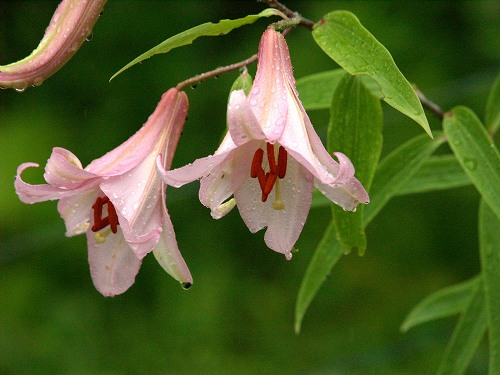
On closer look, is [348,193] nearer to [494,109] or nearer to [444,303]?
[494,109]

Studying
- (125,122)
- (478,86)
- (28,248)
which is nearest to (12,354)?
(28,248)

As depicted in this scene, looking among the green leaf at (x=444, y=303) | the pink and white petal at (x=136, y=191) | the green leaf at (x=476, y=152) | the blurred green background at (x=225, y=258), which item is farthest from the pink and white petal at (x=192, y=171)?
the blurred green background at (x=225, y=258)

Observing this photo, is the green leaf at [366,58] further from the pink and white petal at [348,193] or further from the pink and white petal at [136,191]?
the pink and white petal at [136,191]

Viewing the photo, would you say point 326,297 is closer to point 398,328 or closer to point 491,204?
point 398,328

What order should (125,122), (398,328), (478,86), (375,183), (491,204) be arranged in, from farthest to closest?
(125,122) → (398,328) → (478,86) → (375,183) → (491,204)

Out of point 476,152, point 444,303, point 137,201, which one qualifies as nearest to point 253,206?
point 137,201

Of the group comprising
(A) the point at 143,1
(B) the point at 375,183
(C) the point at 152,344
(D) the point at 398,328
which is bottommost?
(D) the point at 398,328
